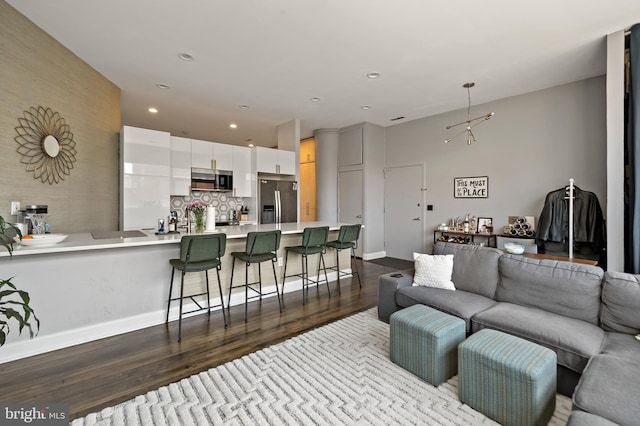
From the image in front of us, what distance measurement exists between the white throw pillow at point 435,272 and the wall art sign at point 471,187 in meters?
2.83

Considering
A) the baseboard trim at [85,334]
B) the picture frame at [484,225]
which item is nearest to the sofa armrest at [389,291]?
the baseboard trim at [85,334]

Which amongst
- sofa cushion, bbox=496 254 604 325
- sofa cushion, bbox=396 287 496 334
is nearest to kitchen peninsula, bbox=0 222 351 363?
sofa cushion, bbox=396 287 496 334

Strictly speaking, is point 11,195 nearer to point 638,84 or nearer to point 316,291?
point 316,291

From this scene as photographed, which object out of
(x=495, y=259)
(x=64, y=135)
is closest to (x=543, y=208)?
(x=495, y=259)

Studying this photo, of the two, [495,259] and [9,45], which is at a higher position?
[9,45]

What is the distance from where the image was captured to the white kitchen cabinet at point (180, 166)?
5090 millimetres

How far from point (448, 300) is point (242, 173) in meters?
4.61

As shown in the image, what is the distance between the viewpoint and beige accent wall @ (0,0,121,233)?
2691 millimetres

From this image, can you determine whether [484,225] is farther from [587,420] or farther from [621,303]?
[587,420]

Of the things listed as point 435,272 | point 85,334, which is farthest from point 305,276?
point 85,334

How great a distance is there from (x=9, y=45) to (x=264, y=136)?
16.9 feet

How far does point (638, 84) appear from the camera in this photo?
280 centimetres

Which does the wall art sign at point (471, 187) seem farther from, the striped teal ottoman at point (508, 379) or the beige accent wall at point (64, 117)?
the beige accent wall at point (64, 117)

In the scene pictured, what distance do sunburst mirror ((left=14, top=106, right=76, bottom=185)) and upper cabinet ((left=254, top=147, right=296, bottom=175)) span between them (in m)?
2.90
